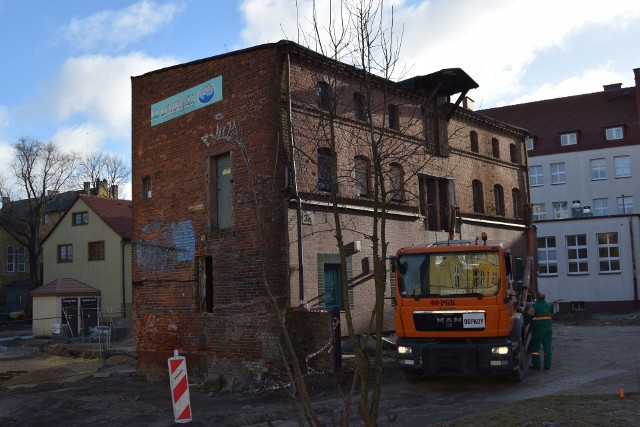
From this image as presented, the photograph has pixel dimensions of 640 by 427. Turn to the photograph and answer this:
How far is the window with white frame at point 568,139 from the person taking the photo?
5059 cm

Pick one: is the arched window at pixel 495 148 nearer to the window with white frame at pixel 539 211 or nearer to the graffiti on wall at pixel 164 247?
the graffiti on wall at pixel 164 247

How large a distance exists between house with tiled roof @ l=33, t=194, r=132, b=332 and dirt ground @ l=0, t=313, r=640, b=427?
65.0 ft

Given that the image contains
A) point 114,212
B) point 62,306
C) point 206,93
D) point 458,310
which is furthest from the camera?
point 114,212

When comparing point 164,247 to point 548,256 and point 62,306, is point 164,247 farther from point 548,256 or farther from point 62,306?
point 548,256

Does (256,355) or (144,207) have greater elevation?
(144,207)

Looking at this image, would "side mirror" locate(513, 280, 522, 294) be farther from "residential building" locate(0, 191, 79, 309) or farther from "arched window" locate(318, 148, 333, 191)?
"residential building" locate(0, 191, 79, 309)

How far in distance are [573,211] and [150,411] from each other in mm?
40372

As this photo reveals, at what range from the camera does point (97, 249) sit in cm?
4244

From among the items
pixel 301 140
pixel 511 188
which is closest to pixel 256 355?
pixel 301 140

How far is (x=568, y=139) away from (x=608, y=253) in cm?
1551

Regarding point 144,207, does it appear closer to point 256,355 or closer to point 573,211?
point 256,355

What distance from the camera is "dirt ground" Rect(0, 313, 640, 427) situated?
1044 centimetres

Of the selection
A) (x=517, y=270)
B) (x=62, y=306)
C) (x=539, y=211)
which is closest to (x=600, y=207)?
(x=539, y=211)

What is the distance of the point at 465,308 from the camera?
12562 millimetres
